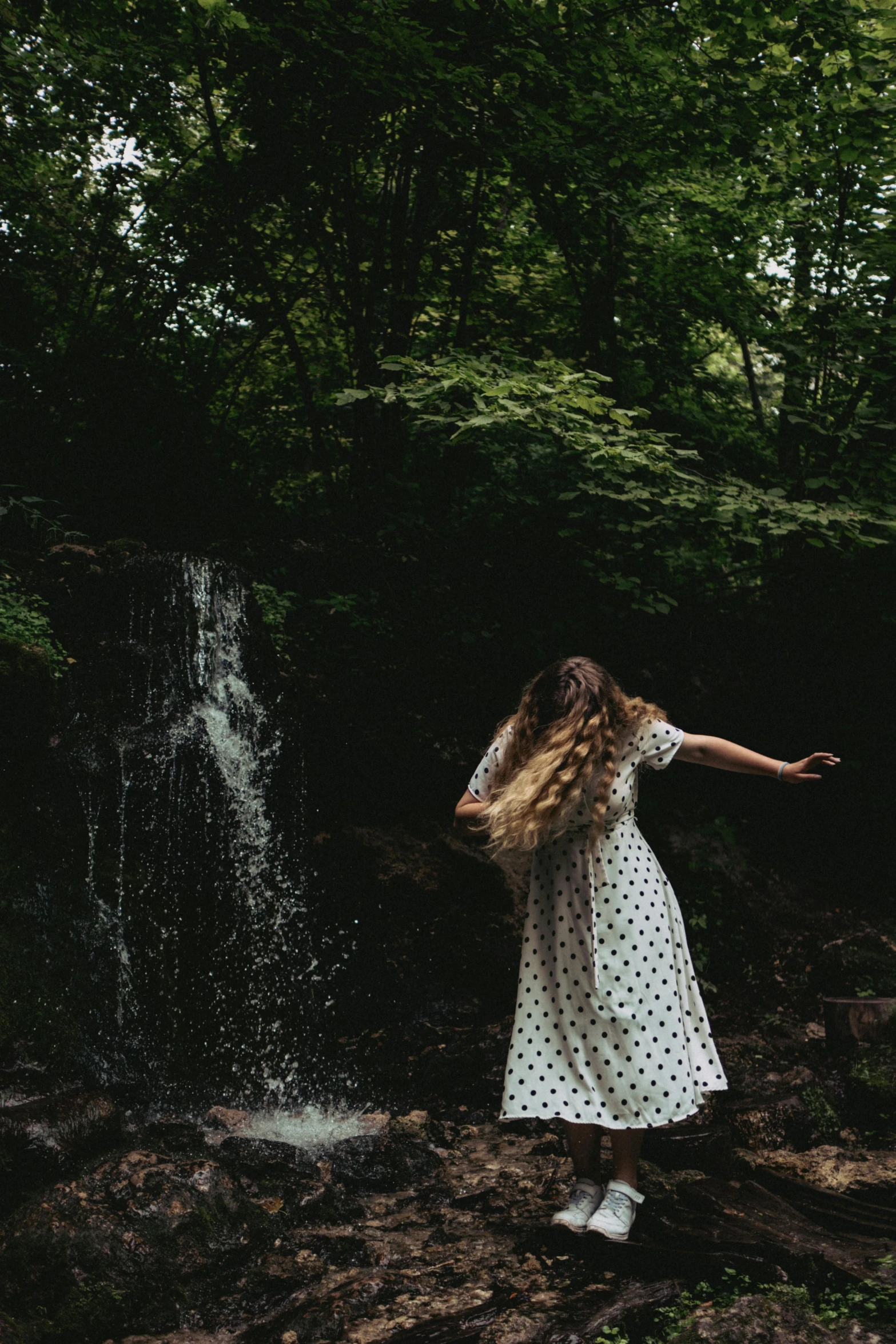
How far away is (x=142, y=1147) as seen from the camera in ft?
12.3

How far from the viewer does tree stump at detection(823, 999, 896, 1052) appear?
5.14 meters

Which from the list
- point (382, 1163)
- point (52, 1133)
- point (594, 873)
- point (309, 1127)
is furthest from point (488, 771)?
point (309, 1127)

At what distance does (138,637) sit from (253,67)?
4.26 m

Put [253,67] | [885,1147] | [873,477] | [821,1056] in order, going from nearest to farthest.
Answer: [885,1147] → [821,1056] → [873,477] → [253,67]

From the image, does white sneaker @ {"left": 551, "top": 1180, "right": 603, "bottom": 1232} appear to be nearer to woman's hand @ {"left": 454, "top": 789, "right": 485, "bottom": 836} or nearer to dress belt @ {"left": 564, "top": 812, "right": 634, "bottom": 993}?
dress belt @ {"left": 564, "top": 812, "right": 634, "bottom": 993}

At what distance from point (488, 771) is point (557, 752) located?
0.31 meters

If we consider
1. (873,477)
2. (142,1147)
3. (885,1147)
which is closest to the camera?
(142,1147)

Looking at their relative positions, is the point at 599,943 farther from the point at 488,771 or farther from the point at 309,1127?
the point at 309,1127

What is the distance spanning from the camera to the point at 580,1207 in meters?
2.94

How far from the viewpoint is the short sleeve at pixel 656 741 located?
294 centimetres

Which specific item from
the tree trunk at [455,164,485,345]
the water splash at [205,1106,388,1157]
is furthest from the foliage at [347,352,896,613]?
the water splash at [205,1106,388,1157]

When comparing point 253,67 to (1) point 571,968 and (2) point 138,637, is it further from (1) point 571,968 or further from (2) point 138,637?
(1) point 571,968

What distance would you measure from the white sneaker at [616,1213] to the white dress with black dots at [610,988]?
9.4 inches

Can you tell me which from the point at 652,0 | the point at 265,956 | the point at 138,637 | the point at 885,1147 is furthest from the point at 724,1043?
the point at 652,0
